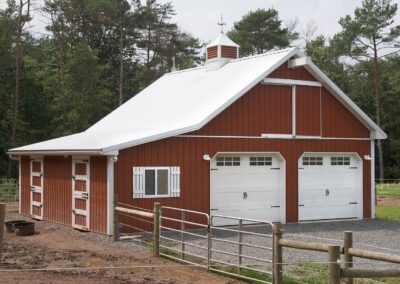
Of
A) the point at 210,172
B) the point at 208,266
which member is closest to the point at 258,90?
the point at 210,172

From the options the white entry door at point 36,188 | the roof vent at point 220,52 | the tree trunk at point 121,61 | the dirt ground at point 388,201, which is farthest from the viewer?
the tree trunk at point 121,61

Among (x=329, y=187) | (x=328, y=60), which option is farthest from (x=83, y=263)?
(x=328, y=60)

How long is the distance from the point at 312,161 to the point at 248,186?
2.50 meters

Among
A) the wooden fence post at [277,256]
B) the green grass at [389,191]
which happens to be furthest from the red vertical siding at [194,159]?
the green grass at [389,191]

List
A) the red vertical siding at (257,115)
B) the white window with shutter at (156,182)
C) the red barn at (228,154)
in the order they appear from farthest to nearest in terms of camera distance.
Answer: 1. the red vertical siding at (257,115)
2. the red barn at (228,154)
3. the white window with shutter at (156,182)

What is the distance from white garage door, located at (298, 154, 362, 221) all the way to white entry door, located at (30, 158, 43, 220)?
25.8 ft

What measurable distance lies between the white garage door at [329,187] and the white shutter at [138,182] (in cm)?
527

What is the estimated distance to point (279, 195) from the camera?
60.6 ft

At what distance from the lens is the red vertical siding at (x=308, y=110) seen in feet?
62.1

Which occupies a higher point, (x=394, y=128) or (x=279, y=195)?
(x=394, y=128)

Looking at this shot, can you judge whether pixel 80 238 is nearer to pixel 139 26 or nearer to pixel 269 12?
pixel 139 26

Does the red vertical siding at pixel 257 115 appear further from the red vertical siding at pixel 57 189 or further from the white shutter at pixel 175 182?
the red vertical siding at pixel 57 189

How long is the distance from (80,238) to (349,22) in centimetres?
3879

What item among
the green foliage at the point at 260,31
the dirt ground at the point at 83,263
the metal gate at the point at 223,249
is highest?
the green foliage at the point at 260,31
